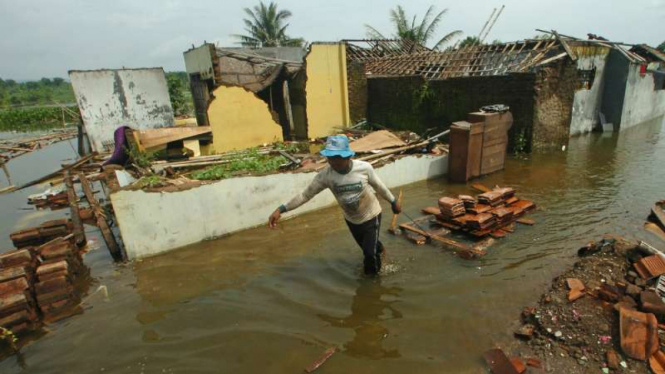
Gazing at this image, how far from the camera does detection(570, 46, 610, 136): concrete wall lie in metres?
14.1

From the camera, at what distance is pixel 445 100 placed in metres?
12.3

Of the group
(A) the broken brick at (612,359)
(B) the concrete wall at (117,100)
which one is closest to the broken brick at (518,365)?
(A) the broken brick at (612,359)

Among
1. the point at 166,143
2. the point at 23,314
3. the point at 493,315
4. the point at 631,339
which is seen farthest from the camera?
the point at 166,143

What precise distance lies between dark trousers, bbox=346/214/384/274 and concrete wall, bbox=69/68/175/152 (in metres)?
12.8

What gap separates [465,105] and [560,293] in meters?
9.04

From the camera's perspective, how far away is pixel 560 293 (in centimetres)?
399

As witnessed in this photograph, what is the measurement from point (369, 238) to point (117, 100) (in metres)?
13.4

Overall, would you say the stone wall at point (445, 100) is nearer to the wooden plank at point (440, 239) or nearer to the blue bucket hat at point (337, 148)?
the wooden plank at point (440, 239)

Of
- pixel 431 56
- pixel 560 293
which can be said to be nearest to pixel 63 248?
pixel 560 293

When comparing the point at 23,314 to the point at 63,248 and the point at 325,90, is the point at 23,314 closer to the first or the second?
the point at 63,248

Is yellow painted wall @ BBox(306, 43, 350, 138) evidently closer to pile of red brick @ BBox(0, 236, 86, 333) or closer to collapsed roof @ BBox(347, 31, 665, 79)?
collapsed roof @ BBox(347, 31, 665, 79)

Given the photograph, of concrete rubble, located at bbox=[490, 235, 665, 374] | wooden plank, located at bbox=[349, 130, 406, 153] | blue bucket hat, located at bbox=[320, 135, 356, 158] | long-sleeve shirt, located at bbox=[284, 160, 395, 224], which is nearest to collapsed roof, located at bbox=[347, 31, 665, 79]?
wooden plank, located at bbox=[349, 130, 406, 153]

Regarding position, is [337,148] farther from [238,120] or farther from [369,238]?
[238,120]

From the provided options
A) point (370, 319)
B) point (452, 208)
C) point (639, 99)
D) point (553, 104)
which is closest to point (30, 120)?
point (452, 208)
